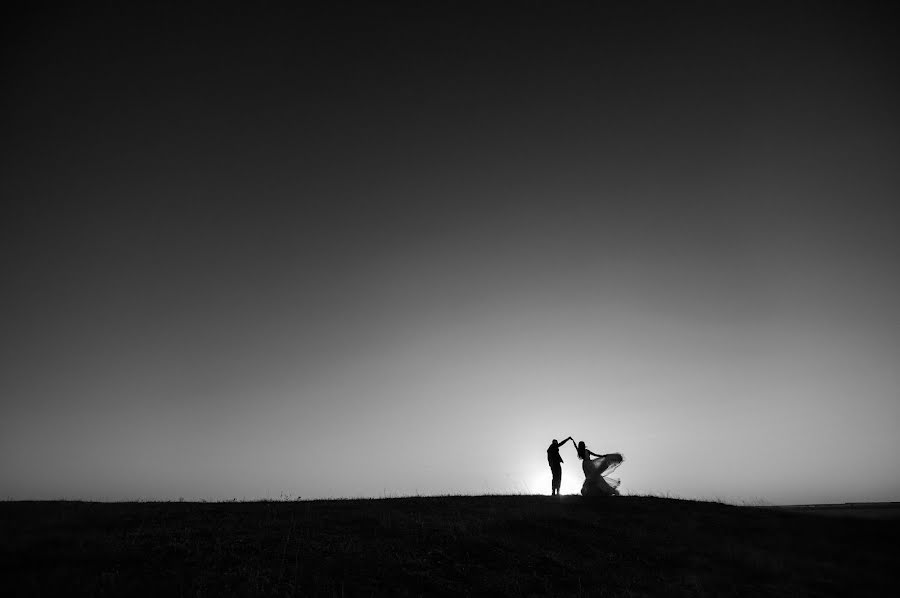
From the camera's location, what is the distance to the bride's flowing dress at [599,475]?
25.7 metres

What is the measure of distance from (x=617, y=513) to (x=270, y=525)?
14.1 meters

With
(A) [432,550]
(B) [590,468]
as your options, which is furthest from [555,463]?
(A) [432,550]

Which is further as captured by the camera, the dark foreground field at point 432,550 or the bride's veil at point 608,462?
the bride's veil at point 608,462

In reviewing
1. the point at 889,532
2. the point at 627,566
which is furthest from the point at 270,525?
the point at 889,532

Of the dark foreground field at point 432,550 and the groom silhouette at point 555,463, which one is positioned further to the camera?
the groom silhouette at point 555,463

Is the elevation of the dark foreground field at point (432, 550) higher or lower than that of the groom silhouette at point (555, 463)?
lower

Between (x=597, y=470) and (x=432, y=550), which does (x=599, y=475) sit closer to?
(x=597, y=470)

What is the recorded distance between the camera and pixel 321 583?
12.3m

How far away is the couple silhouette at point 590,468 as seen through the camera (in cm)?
2591

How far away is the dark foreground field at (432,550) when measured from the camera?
12320 mm

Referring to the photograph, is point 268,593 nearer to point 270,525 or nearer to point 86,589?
point 86,589

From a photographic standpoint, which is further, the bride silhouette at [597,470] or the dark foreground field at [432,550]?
the bride silhouette at [597,470]

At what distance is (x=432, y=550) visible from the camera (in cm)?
1550

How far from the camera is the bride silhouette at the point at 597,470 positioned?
25734 mm
